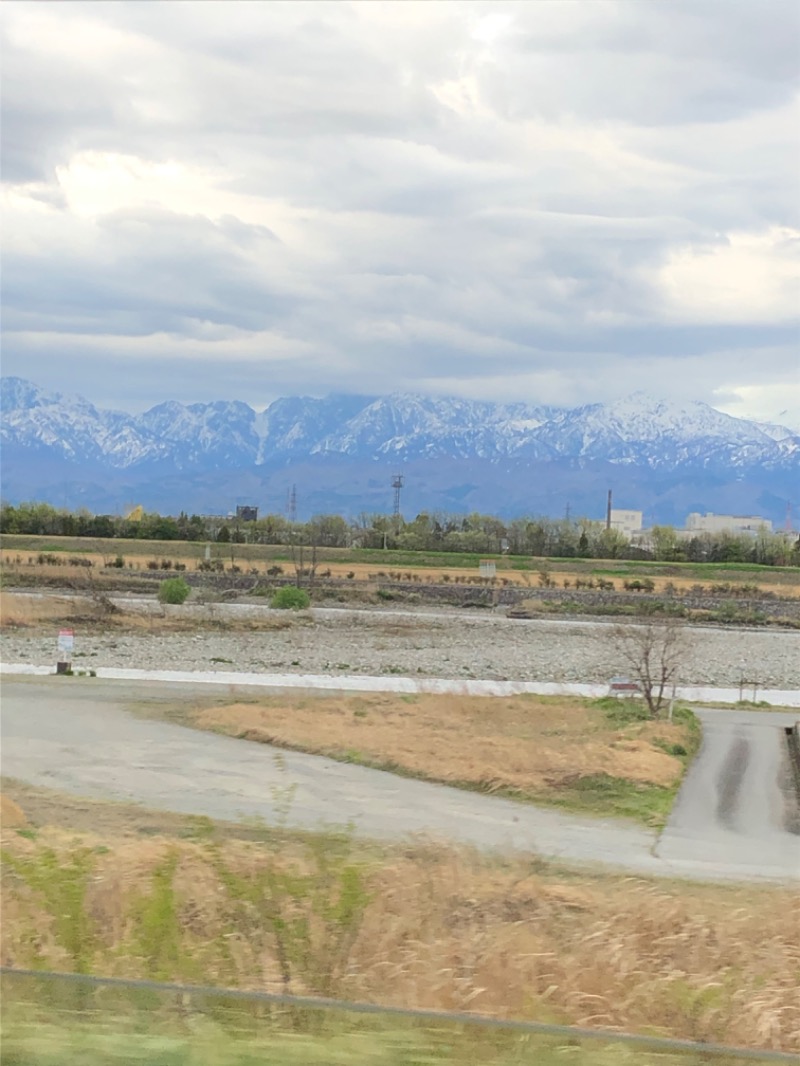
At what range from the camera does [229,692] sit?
2442 cm

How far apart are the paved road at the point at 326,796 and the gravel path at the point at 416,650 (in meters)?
11.5

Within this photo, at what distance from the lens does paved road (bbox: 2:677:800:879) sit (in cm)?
1231

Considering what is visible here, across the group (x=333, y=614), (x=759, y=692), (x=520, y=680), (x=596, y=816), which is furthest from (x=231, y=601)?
(x=596, y=816)

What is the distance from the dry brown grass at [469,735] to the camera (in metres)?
16.6

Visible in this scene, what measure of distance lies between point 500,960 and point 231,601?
4792cm

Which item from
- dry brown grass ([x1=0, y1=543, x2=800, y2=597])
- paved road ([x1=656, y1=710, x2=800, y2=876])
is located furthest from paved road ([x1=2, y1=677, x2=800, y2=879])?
dry brown grass ([x1=0, y1=543, x2=800, y2=597])

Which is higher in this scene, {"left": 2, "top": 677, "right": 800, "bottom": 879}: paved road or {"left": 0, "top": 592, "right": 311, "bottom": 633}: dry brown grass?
{"left": 0, "top": 592, "right": 311, "bottom": 633}: dry brown grass

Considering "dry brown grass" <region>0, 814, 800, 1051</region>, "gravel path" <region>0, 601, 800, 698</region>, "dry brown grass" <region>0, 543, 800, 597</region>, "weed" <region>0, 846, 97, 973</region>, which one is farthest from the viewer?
"dry brown grass" <region>0, 543, 800, 597</region>

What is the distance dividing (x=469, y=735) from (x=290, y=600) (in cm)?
2868

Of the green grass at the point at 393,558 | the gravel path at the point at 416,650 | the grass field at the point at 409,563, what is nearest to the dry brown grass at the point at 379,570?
the grass field at the point at 409,563

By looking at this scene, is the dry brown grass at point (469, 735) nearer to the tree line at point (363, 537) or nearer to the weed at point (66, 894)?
the weed at point (66, 894)

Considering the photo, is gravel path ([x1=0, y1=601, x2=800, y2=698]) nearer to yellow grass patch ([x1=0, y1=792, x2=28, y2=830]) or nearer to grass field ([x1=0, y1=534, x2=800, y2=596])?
yellow grass patch ([x1=0, y1=792, x2=28, y2=830])

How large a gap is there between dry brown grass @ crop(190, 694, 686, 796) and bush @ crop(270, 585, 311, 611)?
23.1 meters

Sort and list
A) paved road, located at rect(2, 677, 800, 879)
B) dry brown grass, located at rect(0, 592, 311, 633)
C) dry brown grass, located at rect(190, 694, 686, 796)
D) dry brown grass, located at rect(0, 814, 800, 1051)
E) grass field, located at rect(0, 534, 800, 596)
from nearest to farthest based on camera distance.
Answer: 1. dry brown grass, located at rect(0, 814, 800, 1051)
2. paved road, located at rect(2, 677, 800, 879)
3. dry brown grass, located at rect(190, 694, 686, 796)
4. dry brown grass, located at rect(0, 592, 311, 633)
5. grass field, located at rect(0, 534, 800, 596)
